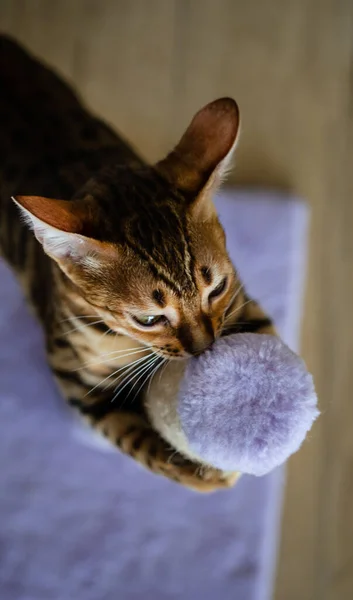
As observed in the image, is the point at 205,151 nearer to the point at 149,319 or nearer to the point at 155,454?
the point at 149,319

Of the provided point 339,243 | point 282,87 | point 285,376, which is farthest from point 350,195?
point 285,376

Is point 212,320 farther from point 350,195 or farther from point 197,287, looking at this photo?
point 350,195

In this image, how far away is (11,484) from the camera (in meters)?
1.21

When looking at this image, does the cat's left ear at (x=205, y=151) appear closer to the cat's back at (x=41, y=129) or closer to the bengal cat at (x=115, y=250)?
the bengal cat at (x=115, y=250)

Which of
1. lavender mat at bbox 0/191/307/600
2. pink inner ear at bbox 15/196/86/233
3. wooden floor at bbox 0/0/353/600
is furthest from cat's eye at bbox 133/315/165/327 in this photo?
wooden floor at bbox 0/0/353/600

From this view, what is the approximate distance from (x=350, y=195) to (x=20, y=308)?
2.39 ft

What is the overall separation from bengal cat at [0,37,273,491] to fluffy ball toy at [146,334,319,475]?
0.21 feet

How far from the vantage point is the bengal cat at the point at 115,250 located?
29.5 inches

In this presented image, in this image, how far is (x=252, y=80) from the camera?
57.6 inches

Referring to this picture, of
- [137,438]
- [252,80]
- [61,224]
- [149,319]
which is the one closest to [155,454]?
[137,438]

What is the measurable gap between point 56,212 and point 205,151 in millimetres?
198

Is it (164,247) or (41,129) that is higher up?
(41,129)

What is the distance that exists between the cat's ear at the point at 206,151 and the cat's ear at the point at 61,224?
120 millimetres

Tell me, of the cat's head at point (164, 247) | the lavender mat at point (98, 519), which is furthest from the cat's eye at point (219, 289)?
the lavender mat at point (98, 519)
